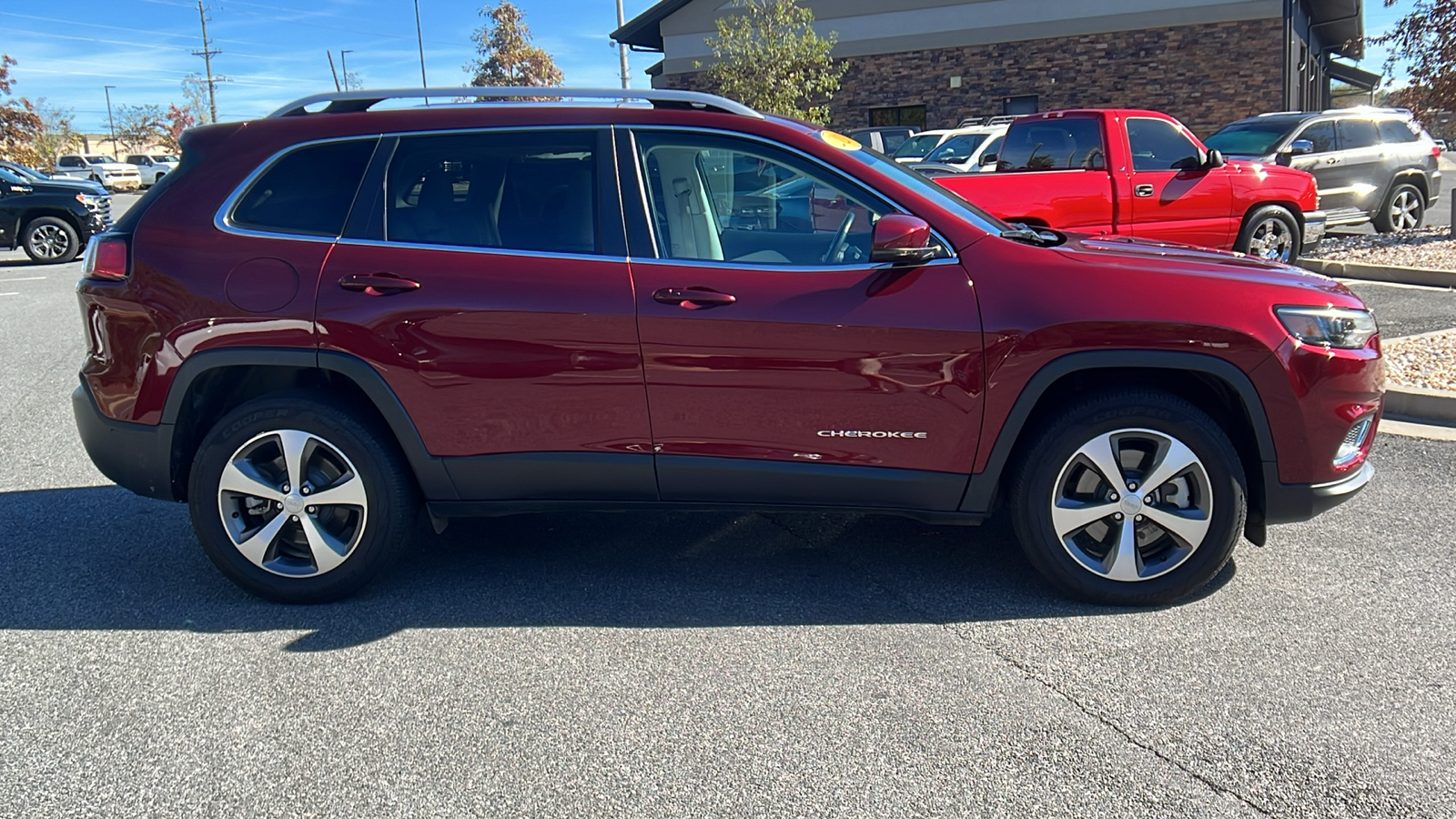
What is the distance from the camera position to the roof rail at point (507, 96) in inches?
157

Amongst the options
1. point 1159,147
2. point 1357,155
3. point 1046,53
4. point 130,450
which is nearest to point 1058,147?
point 1159,147

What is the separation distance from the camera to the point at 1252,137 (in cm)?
1451

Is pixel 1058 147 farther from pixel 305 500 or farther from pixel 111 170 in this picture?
pixel 111 170

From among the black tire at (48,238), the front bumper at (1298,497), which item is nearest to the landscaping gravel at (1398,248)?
the front bumper at (1298,497)

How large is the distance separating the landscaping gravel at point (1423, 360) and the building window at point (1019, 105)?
66.4 feet

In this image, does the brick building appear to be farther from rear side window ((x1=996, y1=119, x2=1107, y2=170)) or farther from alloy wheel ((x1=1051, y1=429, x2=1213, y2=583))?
alloy wheel ((x1=1051, y1=429, x2=1213, y2=583))

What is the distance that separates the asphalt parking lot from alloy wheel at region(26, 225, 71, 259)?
15.9 m

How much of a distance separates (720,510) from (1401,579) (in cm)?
254

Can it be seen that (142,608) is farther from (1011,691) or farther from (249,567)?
(1011,691)

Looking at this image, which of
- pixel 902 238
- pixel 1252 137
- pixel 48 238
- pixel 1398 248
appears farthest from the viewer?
pixel 48 238

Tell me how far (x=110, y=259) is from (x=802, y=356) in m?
2.57

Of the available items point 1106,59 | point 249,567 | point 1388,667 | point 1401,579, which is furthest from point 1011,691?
point 1106,59

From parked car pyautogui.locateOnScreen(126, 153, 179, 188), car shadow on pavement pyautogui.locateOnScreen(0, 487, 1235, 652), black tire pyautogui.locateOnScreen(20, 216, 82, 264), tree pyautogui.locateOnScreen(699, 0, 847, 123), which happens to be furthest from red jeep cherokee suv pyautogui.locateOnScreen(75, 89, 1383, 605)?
parked car pyautogui.locateOnScreen(126, 153, 179, 188)

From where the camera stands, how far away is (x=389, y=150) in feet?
13.1
